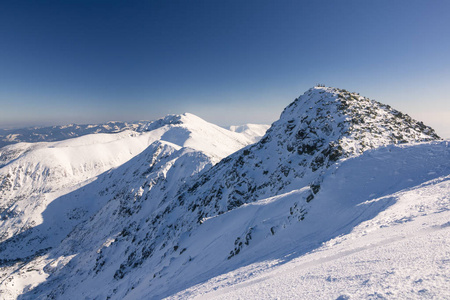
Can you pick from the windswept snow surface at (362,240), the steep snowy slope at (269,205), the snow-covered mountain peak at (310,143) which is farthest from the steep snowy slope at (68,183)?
the windswept snow surface at (362,240)

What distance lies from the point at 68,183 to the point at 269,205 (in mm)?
158029

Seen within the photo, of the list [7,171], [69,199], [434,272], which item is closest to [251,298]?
[434,272]

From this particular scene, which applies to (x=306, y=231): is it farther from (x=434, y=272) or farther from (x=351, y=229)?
(x=434, y=272)

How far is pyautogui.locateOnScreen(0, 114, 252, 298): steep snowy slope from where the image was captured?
231ft

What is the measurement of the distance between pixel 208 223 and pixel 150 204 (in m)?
42.3

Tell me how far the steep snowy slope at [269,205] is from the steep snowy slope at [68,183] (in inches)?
420

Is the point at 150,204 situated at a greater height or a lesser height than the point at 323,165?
lesser

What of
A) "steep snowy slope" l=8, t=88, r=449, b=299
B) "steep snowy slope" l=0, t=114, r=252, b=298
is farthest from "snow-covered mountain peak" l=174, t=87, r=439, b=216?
"steep snowy slope" l=0, t=114, r=252, b=298

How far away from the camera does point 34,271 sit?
53531 millimetres

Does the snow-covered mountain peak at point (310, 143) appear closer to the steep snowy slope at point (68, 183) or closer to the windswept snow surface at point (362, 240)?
the windswept snow surface at point (362, 240)

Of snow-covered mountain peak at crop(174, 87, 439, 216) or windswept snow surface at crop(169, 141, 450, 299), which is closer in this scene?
windswept snow surface at crop(169, 141, 450, 299)

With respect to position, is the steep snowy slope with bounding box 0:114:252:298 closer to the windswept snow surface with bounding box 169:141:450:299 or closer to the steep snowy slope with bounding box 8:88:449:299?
the steep snowy slope with bounding box 8:88:449:299

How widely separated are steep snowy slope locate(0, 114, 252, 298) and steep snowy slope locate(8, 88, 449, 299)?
10.7 metres

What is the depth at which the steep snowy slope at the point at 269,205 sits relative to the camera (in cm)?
1327
